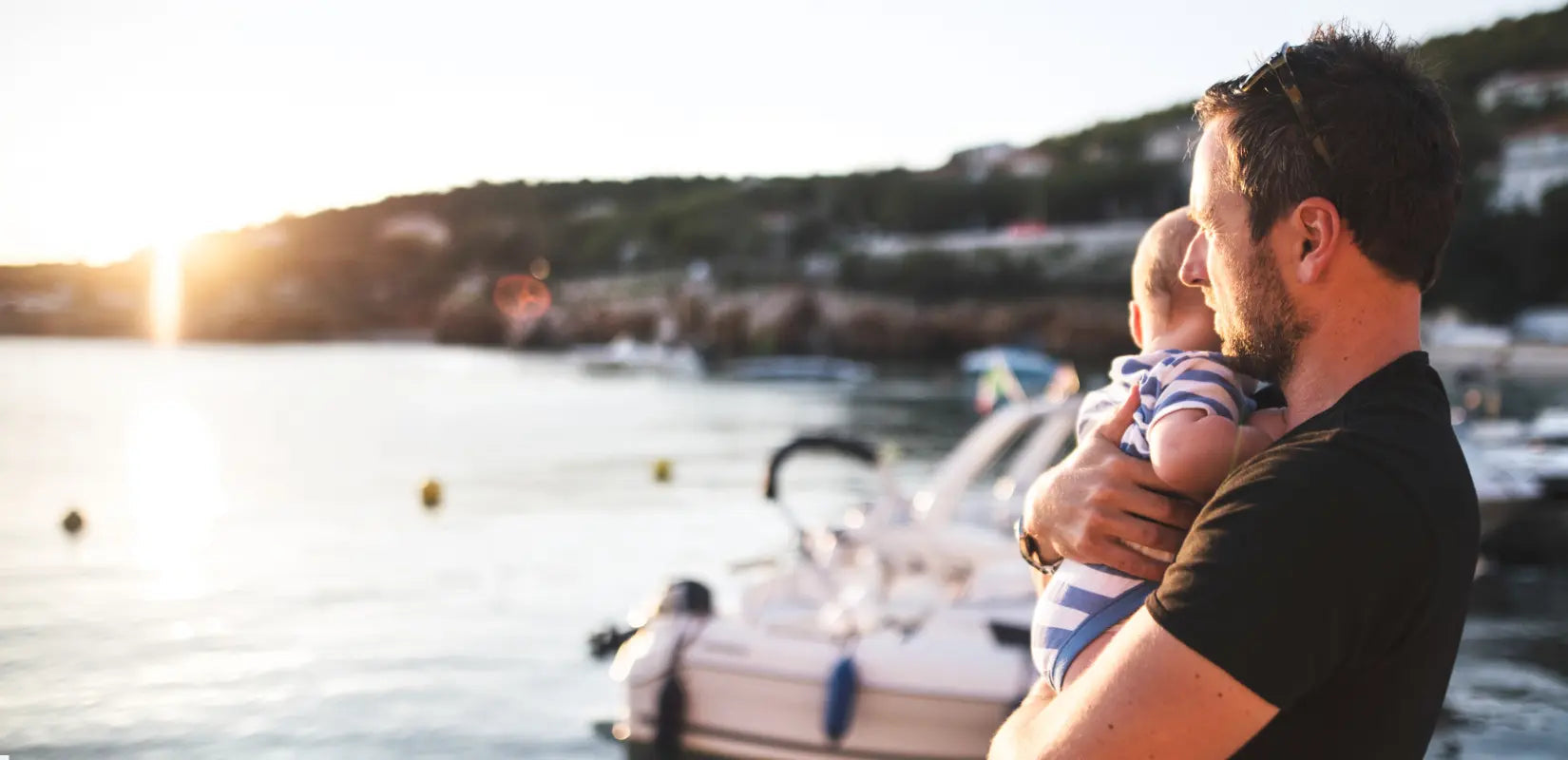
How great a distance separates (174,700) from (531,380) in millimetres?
66236

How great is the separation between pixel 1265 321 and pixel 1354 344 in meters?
0.11

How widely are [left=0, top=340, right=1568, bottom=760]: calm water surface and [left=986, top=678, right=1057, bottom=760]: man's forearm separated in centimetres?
922

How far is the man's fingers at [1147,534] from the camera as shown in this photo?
1728mm

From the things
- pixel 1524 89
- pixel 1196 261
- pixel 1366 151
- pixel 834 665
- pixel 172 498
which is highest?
pixel 1524 89

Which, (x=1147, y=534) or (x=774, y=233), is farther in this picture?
(x=774, y=233)

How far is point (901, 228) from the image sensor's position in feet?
446

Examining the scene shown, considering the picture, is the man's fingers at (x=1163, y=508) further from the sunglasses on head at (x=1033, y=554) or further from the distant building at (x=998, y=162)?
the distant building at (x=998, y=162)

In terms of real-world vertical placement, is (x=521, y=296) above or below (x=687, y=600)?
above

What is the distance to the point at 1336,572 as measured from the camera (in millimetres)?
1410

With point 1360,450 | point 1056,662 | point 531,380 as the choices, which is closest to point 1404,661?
point 1360,450

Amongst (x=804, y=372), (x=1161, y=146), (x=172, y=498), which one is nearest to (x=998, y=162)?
(x=1161, y=146)

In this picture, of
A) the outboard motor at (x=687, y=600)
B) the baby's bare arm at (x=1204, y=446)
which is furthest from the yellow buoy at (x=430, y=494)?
the baby's bare arm at (x=1204, y=446)

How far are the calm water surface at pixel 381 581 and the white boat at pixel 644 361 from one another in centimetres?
3890

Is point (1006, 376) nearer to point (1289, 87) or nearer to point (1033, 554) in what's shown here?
point (1033, 554)
